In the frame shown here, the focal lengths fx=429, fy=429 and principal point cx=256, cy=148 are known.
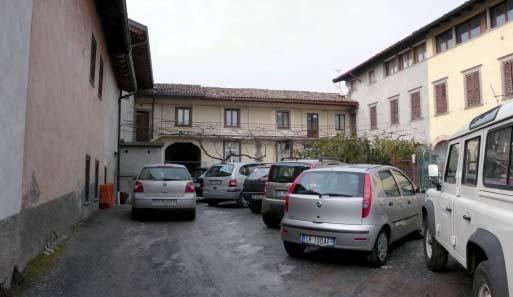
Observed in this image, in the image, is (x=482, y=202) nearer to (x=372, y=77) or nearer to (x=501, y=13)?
(x=501, y=13)

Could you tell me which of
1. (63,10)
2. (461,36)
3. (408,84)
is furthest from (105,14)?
(408,84)

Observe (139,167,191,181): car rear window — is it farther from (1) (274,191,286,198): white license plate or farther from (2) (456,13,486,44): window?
(2) (456,13,486,44): window

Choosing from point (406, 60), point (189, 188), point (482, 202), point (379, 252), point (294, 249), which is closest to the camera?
point (482, 202)

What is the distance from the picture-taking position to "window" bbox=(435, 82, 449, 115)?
2294 cm

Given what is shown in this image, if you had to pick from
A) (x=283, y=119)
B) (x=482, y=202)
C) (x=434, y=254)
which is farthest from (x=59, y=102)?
(x=283, y=119)

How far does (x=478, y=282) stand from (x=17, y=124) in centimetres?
511

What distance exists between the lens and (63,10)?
7.84m

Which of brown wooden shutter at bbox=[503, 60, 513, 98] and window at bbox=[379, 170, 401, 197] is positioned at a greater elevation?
brown wooden shutter at bbox=[503, 60, 513, 98]

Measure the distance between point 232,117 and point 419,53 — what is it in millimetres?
13654

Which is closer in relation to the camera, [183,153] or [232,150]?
[232,150]

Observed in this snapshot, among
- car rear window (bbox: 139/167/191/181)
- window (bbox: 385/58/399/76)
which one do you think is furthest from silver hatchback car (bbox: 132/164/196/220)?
window (bbox: 385/58/399/76)

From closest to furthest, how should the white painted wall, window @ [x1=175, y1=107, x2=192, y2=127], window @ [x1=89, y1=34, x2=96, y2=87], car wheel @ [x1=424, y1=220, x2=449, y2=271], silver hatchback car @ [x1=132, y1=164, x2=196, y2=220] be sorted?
the white painted wall < car wheel @ [x1=424, y1=220, x2=449, y2=271] < silver hatchback car @ [x1=132, y1=164, x2=196, y2=220] < window @ [x1=89, y1=34, x2=96, y2=87] < window @ [x1=175, y1=107, x2=192, y2=127]

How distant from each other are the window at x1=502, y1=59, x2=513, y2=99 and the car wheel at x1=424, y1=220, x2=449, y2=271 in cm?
1520

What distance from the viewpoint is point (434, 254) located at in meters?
5.98
